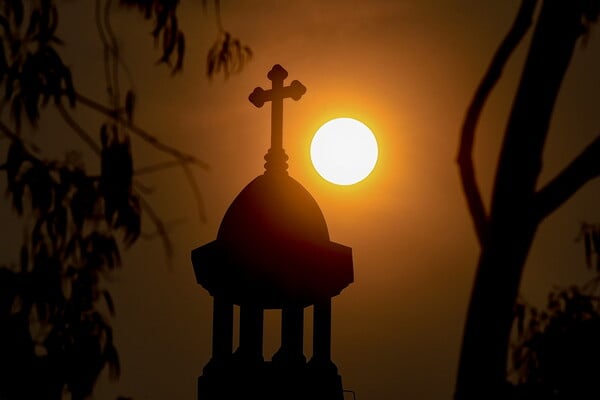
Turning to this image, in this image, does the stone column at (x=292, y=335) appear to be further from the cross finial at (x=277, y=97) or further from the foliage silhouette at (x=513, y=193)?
the foliage silhouette at (x=513, y=193)

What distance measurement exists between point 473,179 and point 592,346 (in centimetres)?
314

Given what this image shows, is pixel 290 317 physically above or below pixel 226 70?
below

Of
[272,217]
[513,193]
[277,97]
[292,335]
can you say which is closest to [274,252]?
[272,217]

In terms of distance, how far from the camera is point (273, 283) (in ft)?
25.3

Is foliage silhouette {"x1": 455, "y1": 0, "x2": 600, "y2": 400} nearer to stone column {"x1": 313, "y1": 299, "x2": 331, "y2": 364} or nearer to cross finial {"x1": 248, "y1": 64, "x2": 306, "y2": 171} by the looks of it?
cross finial {"x1": 248, "y1": 64, "x2": 306, "y2": 171}

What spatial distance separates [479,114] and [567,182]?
590 mm

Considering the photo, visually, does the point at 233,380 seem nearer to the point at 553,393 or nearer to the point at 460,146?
the point at 553,393

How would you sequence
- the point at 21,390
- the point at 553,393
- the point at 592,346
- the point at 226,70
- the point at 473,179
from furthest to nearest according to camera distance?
1. the point at 226,70
2. the point at 21,390
3. the point at 592,346
4. the point at 553,393
5. the point at 473,179

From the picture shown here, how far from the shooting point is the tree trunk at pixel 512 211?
3.49 m

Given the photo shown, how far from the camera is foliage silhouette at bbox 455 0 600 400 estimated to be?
3.50m

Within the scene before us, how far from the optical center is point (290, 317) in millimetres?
8094

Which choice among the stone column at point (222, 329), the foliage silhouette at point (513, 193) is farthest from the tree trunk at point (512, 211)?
the stone column at point (222, 329)

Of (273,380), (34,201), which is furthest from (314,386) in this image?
(34,201)

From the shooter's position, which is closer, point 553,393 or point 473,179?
point 473,179
